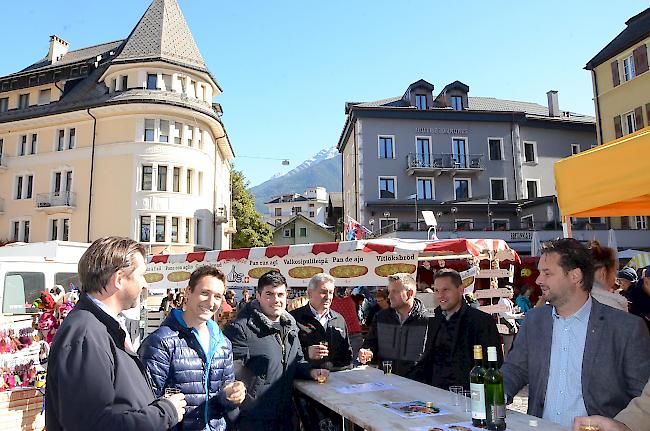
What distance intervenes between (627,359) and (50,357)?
10.6 feet

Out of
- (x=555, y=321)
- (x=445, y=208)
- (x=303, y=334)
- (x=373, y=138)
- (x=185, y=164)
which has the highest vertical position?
(x=373, y=138)

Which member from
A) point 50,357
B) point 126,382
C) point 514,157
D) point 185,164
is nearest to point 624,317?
point 126,382

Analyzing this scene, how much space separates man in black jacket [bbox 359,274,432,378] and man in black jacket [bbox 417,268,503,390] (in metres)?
0.42

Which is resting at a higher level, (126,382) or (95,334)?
(95,334)

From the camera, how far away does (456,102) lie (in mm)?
39438

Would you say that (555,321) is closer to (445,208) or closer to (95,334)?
(95,334)

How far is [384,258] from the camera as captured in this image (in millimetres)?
10703

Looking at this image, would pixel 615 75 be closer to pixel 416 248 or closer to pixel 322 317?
pixel 416 248

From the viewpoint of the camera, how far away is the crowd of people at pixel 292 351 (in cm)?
226

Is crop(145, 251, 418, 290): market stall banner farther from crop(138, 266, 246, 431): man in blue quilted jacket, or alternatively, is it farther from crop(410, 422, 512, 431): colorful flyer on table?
crop(410, 422, 512, 431): colorful flyer on table

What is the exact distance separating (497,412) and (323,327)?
2.68 m

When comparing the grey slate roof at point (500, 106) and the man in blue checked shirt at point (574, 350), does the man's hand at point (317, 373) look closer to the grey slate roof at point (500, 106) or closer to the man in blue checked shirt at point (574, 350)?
the man in blue checked shirt at point (574, 350)

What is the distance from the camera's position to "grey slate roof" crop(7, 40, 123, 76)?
37.3 m

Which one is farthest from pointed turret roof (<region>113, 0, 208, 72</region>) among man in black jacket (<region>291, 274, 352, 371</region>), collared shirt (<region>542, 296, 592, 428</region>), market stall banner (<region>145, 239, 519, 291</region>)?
collared shirt (<region>542, 296, 592, 428</region>)
